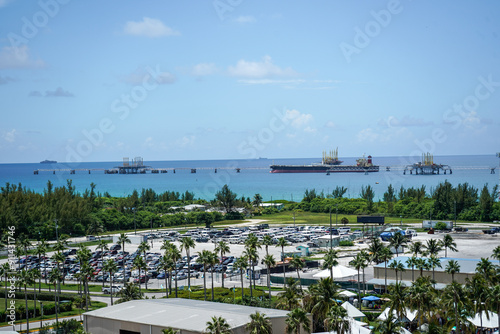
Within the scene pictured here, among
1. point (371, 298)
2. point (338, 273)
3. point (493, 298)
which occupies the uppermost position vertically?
point (493, 298)

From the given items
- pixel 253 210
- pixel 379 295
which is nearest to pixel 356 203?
pixel 253 210

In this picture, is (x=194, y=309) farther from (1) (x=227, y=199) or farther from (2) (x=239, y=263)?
(1) (x=227, y=199)

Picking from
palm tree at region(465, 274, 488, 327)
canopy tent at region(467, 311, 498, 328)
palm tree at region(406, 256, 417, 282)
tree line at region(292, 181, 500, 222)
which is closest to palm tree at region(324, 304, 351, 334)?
palm tree at region(465, 274, 488, 327)

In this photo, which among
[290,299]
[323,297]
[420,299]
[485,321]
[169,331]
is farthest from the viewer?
[290,299]

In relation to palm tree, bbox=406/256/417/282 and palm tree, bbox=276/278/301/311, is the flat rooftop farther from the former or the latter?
palm tree, bbox=406/256/417/282

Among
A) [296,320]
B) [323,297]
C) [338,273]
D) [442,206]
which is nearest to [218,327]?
[296,320]

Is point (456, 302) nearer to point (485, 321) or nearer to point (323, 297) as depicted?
point (485, 321)

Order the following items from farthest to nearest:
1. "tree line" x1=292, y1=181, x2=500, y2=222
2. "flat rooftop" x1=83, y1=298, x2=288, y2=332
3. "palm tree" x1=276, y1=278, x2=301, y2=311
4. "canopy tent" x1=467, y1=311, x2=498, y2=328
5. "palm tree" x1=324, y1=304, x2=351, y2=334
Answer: "tree line" x1=292, y1=181, x2=500, y2=222 < "palm tree" x1=276, y1=278, x2=301, y2=311 < "canopy tent" x1=467, y1=311, x2=498, y2=328 < "flat rooftop" x1=83, y1=298, x2=288, y2=332 < "palm tree" x1=324, y1=304, x2=351, y2=334

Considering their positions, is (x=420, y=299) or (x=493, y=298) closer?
(x=493, y=298)
